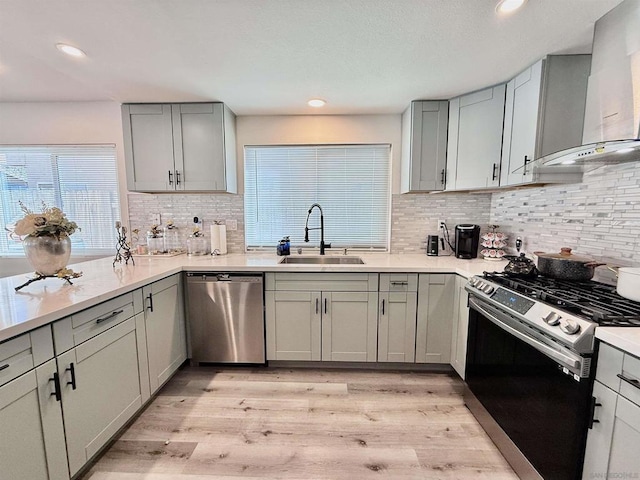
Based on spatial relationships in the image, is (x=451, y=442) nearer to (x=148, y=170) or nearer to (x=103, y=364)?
(x=103, y=364)

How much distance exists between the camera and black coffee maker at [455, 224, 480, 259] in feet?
8.21

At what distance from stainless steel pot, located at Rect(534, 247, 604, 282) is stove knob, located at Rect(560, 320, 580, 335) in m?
0.67

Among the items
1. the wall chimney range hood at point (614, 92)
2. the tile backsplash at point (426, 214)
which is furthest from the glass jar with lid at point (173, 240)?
the wall chimney range hood at point (614, 92)

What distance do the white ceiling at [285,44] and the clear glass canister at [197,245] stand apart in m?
1.33

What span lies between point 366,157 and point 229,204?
156cm

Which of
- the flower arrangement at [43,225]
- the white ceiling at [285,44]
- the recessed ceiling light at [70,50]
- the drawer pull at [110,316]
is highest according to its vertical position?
the white ceiling at [285,44]

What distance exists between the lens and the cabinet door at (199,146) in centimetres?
247

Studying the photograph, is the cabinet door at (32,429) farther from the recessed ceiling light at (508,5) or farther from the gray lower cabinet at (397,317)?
the recessed ceiling light at (508,5)

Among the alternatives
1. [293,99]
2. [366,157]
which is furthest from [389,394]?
[293,99]

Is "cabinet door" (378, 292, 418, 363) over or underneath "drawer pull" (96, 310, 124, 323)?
underneath

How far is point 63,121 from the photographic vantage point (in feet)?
8.93

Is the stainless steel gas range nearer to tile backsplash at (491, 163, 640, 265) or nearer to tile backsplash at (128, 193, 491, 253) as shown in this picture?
tile backsplash at (491, 163, 640, 265)

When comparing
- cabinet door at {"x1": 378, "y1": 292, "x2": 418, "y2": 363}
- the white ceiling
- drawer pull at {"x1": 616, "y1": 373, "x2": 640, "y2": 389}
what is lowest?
cabinet door at {"x1": 378, "y1": 292, "x2": 418, "y2": 363}

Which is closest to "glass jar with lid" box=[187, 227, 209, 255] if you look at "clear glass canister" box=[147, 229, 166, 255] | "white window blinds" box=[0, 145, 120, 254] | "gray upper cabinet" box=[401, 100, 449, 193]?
"clear glass canister" box=[147, 229, 166, 255]
